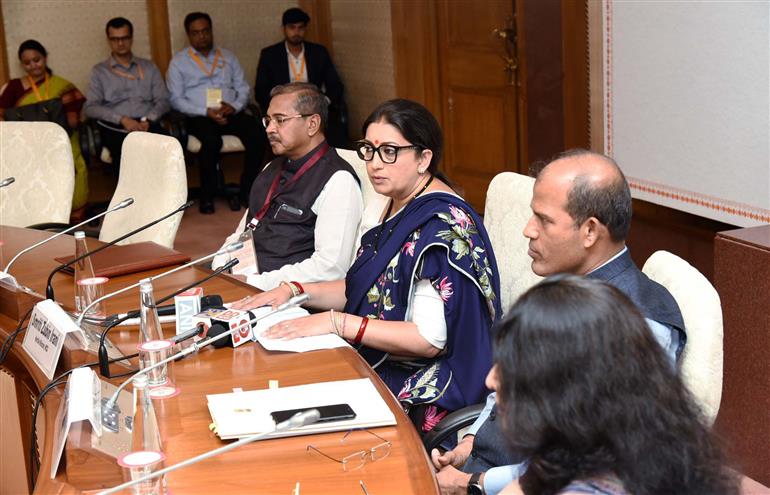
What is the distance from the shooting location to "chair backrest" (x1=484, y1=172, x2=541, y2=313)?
2.75 metres

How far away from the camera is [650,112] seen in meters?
4.29

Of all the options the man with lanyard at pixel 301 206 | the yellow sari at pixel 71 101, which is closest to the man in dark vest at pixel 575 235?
the man with lanyard at pixel 301 206

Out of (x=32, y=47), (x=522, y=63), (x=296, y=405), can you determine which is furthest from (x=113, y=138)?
(x=296, y=405)

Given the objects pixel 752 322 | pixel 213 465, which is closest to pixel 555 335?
pixel 213 465

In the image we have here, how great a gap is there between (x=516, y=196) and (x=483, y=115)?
328cm

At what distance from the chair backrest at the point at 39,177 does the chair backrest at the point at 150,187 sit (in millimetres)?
474

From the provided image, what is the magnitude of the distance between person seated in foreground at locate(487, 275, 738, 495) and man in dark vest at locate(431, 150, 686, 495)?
0.72 m

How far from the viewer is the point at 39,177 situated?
4625 millimetres

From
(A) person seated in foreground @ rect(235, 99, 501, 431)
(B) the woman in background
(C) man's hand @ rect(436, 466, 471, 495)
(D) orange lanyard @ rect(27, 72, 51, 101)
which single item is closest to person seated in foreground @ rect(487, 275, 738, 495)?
(C) man's hand @ rect(436, 466, 471, 495)

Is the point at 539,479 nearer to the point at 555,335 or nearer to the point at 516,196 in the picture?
the point at 555,335

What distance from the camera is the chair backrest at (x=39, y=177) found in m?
4.58

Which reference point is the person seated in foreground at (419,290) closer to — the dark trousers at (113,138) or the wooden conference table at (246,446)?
the wooden conference table at (246,446)

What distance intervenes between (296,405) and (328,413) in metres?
0.10

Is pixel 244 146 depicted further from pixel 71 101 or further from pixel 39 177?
pixel 39 177
